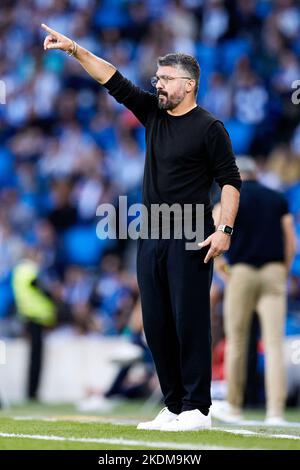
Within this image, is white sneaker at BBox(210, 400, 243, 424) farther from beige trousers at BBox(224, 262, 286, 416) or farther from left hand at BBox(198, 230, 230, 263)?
left hand at BBox(198, 230, 230, 263)

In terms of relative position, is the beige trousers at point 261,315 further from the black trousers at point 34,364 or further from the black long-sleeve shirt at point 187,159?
the black trousers at point 34,364

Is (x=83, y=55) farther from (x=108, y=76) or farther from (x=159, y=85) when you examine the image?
(x=159, y=85)

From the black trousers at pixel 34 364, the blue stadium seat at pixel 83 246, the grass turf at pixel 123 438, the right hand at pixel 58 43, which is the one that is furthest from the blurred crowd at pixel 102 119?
the right hand at pixel 58 43

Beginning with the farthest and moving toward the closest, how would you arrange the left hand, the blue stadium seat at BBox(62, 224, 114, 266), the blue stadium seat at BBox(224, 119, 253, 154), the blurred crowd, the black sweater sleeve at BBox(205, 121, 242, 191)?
the blue stadium seat at BBox(62, 224, 114, 266) → the blue stadium seat at BBox(224, 119, 253, 154) → the blurred crowd → the black sweater sleeve at BBox(205, 121, 242, 191) → the left hand

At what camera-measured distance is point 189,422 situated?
568cm

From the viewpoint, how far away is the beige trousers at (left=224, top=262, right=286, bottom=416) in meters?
8.67

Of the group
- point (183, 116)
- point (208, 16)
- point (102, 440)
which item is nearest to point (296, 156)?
point (208, 16)

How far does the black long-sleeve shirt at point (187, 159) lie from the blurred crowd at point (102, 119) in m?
6.64

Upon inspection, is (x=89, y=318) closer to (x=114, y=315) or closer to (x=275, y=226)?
(x=114, y=315)

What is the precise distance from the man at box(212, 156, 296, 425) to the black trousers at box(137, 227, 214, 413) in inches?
112

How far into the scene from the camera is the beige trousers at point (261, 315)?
341 inches

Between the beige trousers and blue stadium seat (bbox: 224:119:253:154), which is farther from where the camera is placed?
blue stadium seat (bbox: 224:119:253:154)

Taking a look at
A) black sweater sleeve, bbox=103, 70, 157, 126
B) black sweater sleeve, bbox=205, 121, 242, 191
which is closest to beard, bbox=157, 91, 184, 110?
black sweater sleeve, bbox=103, 70, 157, 126

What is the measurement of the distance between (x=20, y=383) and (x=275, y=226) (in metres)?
4.96
